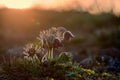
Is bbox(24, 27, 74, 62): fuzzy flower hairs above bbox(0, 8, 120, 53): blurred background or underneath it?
underneath

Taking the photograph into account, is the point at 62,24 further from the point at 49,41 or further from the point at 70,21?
the point at 49,41

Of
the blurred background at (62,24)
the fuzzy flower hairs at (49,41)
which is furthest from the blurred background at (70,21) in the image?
the fuzzy flower hairs at (49,41)

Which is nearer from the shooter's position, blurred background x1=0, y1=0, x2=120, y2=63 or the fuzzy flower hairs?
the fuzzy flower hairs

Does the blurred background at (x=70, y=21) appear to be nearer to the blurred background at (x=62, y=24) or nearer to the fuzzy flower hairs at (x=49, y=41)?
the blurred background at (x=62, y=24)

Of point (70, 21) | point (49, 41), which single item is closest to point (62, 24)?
point (70, 21)

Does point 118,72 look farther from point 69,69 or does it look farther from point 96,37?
point 96,37

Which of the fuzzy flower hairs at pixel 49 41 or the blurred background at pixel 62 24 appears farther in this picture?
the blurred background at pixel 62 24

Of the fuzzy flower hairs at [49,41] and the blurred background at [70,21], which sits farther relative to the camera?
the blurred background at [70,21]

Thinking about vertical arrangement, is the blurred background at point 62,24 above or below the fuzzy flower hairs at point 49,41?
above

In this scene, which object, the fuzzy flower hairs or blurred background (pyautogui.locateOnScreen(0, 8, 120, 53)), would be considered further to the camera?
blurred background (pyautogui.locateOnScreen(0, 8, 120, 53))

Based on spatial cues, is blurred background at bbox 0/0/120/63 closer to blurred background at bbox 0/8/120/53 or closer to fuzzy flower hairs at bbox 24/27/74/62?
blurred background at bbox 0/8/120/53

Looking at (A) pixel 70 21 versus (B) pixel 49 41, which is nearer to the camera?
(B) pixel 49 41

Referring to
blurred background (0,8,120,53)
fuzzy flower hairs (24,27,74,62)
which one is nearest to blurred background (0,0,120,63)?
blurred background (0,8,120,53)
